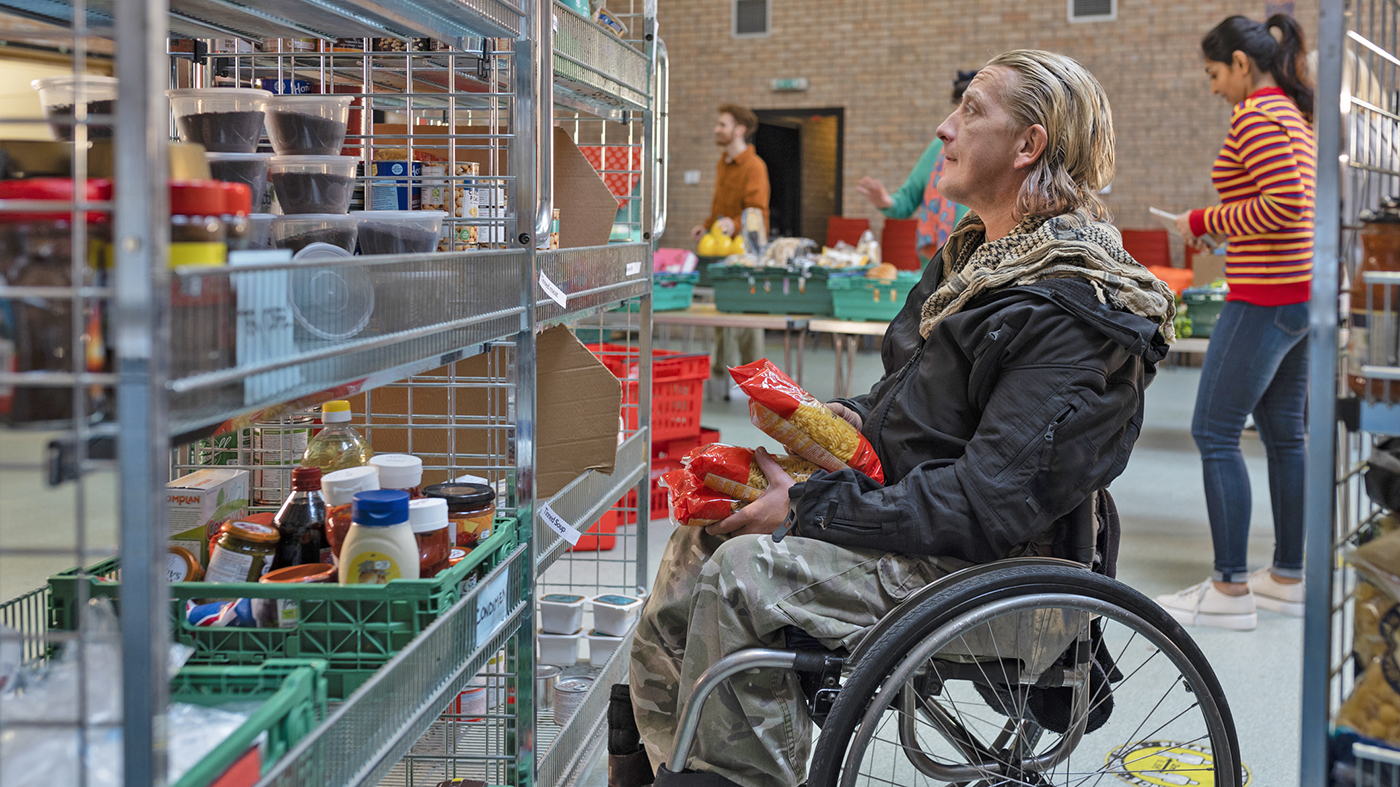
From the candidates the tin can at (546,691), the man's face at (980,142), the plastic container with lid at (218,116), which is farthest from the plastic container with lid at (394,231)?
the tin can at (546,691)

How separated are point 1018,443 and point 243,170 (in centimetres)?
105

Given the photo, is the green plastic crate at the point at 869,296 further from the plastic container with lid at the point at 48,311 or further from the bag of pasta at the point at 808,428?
the plastic container with lid at the point at 48,311

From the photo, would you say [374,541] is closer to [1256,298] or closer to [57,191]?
[57,191]

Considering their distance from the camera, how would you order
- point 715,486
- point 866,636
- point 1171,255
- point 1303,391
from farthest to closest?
point 1171,255 < point 1303,391 < point 715,486 < point 866,636

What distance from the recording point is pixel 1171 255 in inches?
419

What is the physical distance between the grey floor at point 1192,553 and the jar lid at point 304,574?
1128 millimetres

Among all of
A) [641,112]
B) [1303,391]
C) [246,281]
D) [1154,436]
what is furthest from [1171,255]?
[246,281]

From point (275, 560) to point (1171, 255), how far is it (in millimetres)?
10542

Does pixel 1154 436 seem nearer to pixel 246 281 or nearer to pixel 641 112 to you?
pixel 641 112

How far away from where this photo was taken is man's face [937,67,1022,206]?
72.9 inches

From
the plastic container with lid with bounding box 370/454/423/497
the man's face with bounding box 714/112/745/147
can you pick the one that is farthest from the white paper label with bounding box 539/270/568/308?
the man's face with bounding box 714/112/745/147

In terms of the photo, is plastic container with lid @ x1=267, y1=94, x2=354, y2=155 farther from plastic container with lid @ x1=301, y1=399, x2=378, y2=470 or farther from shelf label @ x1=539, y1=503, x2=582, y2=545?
shelf label @ x1=539, y1=503, x2=582, y2=545

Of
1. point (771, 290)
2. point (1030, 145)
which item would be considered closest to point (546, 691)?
point (1030, 145)

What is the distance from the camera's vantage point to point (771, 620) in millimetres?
1535
